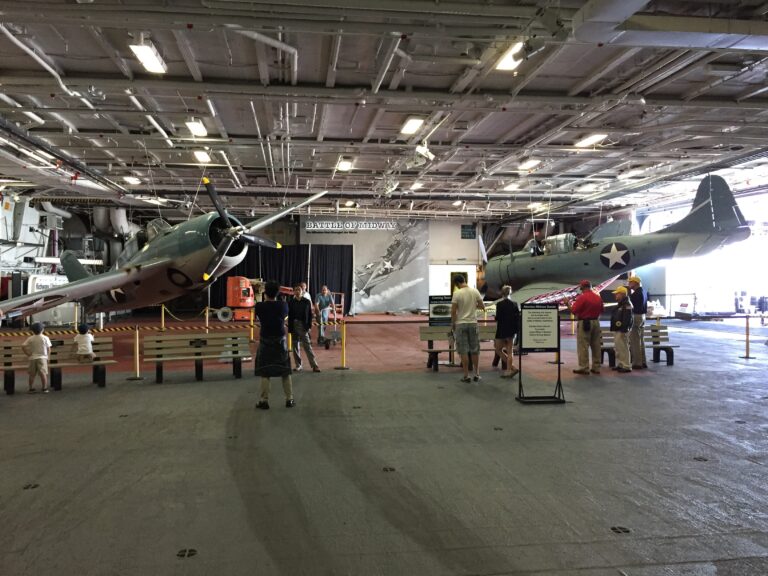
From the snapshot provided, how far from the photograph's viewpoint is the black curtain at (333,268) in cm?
2938

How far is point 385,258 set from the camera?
2927 cm

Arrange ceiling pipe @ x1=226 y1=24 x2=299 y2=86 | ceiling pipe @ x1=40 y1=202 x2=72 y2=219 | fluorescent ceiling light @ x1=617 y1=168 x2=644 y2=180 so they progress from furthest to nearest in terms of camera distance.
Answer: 1. ceiling pipe @ x1=40 y1=202 x2=72 y2=219
2. fluorescent ceiling light @ x1=617 y1=168 x2=644 y2=180
3. ceiling pipe @ x1=226 y1=24 x2=299 y2=86

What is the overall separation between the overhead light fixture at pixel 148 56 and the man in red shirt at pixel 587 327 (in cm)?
887

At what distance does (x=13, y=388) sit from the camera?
8.34m

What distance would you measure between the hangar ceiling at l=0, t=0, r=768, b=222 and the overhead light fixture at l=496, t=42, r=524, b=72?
0.04 m

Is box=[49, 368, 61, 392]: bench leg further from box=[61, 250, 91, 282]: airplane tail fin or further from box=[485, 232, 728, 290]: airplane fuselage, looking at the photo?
box=[485, 232, 728, 290]: airplane fuselage

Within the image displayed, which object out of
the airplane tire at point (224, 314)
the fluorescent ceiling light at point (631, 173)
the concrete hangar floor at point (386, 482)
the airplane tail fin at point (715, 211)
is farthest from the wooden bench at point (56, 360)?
the fluorescent ceiling light at point (631, 173)

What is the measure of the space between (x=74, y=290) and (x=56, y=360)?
1.83 m

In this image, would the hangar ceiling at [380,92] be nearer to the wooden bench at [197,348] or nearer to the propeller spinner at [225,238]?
the propeller spinner at [225,238]

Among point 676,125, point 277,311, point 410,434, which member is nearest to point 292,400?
point 277,311

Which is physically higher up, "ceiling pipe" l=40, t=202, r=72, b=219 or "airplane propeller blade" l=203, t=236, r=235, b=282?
"ceiling pipe" l=40, t=202, r=72, b=219

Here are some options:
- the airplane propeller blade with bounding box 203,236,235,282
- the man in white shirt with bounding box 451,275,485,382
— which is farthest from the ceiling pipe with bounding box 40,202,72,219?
the man in white shirt with bounding box 451,275,485,382

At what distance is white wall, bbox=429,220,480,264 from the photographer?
1178 inches

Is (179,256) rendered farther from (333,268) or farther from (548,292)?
(333,268)
